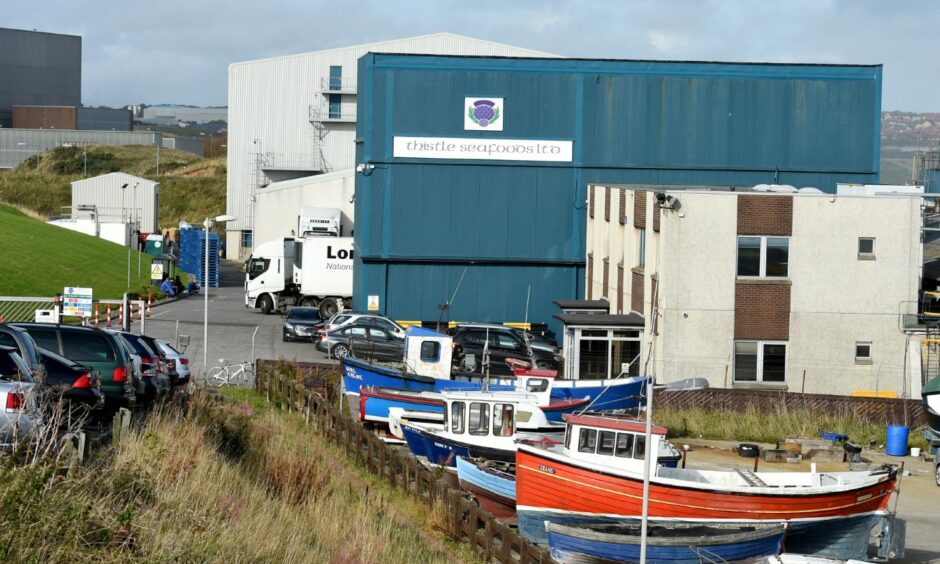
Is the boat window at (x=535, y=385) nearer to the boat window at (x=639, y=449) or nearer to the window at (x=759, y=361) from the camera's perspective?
the window at (x=759, y=361)

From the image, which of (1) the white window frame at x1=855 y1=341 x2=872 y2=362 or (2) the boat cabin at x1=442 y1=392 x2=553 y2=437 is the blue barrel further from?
(2) the boat cabin at x1=442 y1=392 x2=553 y2=437

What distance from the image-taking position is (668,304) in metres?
34.8

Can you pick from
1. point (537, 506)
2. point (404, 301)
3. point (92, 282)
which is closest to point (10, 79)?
point (92, 282)

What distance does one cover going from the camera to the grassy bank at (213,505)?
10.6 m

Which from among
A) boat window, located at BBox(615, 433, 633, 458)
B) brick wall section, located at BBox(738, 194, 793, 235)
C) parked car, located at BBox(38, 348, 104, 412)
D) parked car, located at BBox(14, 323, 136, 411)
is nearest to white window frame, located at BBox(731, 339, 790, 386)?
brick wall section, located at BBox(738, 194, 793, 235)

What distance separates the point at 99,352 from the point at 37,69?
132 meters

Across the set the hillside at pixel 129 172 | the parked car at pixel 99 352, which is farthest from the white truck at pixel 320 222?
the hillside at pixel 129 172

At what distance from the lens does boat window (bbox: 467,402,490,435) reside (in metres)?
24.9

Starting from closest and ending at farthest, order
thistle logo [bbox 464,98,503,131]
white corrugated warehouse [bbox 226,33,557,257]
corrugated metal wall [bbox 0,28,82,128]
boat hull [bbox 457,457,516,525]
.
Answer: boat hull [bbox 457,457,516,525]
thistle logo [bbox 464,98,503,131]
white corrugated warehouse [bbox 226,33,557,257]
corrugated metal wall [bbox 0,28,82,128]

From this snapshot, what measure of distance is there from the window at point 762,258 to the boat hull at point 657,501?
1437 cm

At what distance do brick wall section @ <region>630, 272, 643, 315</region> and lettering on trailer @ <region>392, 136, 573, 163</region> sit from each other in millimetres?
9189

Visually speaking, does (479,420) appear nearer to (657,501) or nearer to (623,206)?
(657,501)

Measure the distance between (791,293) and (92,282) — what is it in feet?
114

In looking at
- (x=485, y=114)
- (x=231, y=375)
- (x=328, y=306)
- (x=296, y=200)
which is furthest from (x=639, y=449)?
(x=296, y=200)
